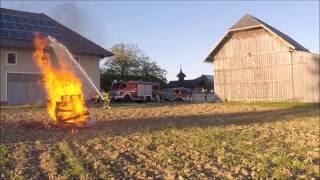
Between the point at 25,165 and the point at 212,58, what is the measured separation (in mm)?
39903

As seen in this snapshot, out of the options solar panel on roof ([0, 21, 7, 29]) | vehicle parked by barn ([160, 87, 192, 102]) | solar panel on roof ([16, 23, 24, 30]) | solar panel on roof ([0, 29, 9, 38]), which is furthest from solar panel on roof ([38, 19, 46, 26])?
vehicle parked by barn ([160, 87, 192, 102])

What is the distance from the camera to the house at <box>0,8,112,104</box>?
41.1 metres

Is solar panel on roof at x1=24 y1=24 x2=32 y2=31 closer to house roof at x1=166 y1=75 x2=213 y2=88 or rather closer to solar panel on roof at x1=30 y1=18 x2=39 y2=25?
solar panel on roof at x1=30 y1=18 x2=39 y2=25

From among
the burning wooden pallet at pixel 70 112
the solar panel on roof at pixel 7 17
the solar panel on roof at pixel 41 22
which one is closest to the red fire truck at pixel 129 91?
the solar panel on roof at pixel 41 22

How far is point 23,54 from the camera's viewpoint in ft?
139

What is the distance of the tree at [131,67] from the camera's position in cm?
8175

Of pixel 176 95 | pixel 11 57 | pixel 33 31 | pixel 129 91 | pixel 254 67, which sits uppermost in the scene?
pixel 33 31

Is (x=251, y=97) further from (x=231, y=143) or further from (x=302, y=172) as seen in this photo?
(x=302, y=172)

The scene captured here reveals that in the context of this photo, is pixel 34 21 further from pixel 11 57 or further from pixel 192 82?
pixel 192 82

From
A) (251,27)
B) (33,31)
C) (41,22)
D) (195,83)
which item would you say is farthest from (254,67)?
(195,83)

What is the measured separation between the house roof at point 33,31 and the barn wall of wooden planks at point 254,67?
37.8 ft

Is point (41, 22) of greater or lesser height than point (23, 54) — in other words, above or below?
above

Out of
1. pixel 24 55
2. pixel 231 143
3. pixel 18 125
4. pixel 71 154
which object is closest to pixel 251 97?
pixel 24 55

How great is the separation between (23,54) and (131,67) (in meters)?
43.2
